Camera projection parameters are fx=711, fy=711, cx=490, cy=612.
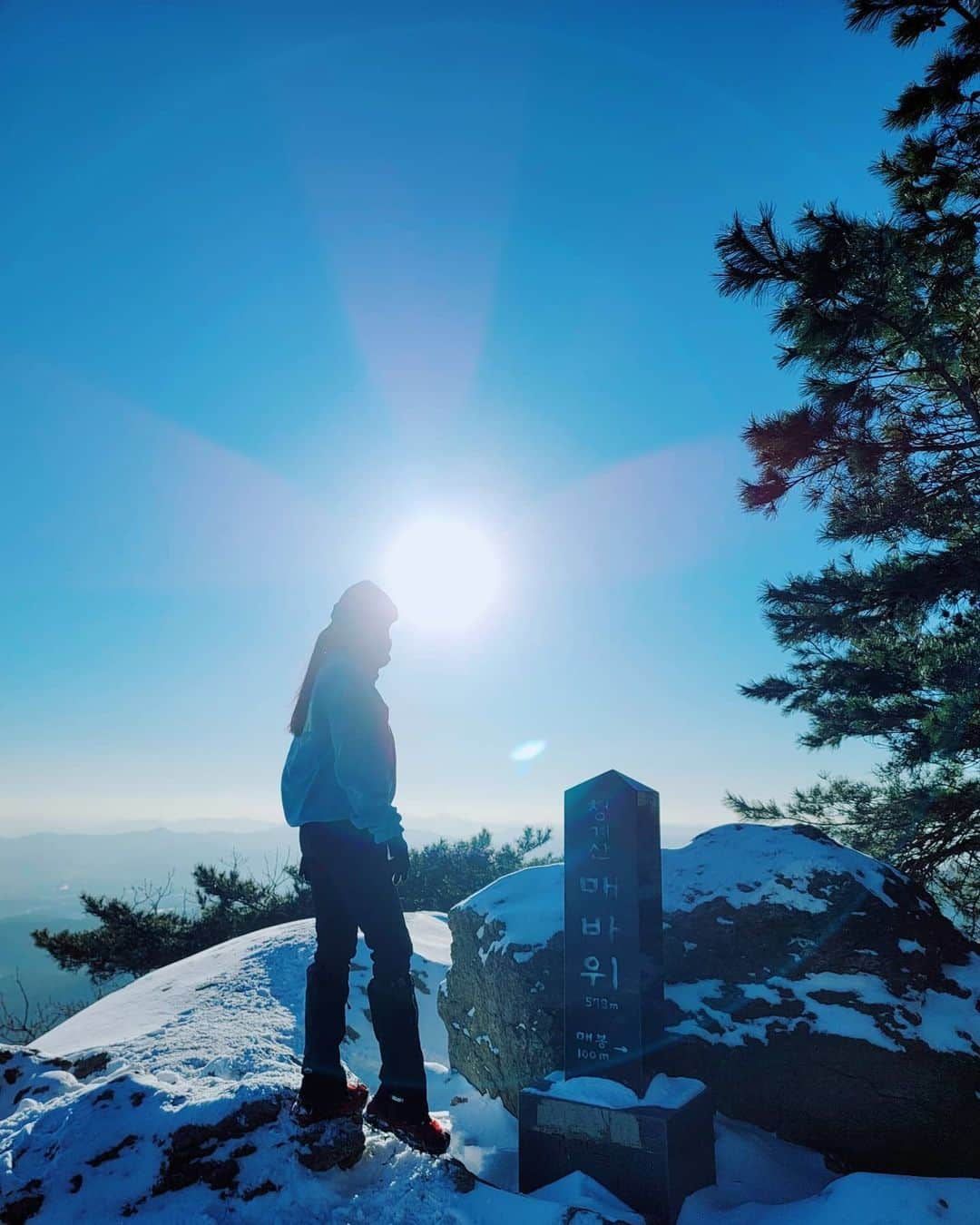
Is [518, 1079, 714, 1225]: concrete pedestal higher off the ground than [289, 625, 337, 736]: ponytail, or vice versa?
[289, 625, 337, 736]: ponytail

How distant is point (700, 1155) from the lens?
426cm

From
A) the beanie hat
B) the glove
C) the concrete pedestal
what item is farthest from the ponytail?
the concrete pedestal

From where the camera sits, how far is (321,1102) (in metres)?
3.63

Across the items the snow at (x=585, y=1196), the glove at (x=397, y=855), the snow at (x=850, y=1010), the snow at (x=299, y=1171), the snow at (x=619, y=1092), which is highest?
the glove at (x=397, y=855)

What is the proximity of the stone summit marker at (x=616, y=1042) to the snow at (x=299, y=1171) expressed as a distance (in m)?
0.11

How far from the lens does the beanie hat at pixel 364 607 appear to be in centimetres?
412

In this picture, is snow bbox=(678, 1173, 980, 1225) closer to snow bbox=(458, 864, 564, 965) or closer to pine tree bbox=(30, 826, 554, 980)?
snow bbox=(458, 864, 564, 965)

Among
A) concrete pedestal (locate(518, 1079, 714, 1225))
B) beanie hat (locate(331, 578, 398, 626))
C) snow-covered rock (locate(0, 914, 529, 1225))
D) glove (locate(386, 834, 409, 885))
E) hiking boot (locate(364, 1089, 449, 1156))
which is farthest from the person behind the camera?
beanie hat (locate(331, 578, 398, 626))

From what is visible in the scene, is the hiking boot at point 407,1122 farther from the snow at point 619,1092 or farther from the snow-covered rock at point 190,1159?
the snow at point 619,1092

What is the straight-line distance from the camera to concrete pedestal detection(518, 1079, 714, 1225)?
12.8 feet

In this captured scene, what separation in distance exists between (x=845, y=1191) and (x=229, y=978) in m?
6.13

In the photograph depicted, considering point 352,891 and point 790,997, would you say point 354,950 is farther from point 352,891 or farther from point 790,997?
point 790,997

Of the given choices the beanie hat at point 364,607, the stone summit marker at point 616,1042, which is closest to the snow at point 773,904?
the stone summit marker at point 616,1042

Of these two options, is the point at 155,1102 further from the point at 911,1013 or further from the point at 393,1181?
the point at 911,1013
